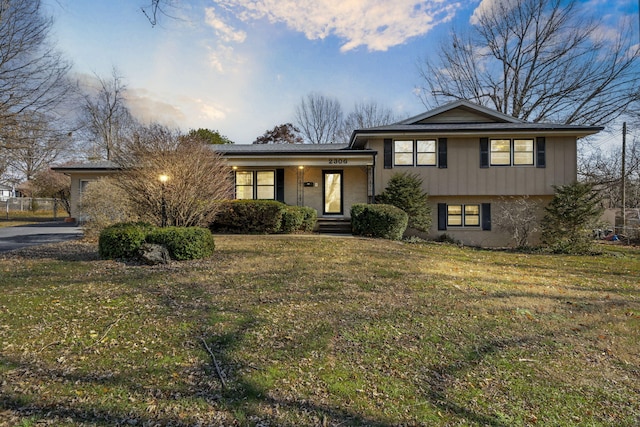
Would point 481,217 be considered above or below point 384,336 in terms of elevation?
above

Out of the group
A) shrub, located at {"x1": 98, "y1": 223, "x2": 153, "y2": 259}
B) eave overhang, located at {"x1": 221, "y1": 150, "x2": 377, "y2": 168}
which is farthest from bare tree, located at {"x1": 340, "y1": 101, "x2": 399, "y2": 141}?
shrub, located at {"x1": 98, "y1": 223, "x2": 153, "y2": 259}

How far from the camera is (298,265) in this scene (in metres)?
6.64

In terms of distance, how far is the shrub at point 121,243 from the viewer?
656 cm

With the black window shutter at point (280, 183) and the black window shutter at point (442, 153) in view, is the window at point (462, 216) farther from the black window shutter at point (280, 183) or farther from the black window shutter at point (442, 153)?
the black window shutter at point (280, 183)

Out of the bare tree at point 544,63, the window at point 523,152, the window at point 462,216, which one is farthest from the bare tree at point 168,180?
the bare tree at point 544,63

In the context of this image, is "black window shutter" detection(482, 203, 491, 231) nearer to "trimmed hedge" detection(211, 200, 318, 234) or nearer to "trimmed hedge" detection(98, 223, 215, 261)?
"trimmed hedge" detection(211, 200, 318, 234)

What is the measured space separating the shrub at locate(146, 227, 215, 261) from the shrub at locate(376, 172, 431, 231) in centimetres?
794

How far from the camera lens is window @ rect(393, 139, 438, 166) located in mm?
13586

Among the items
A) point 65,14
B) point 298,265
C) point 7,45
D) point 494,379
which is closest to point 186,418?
point 494,379

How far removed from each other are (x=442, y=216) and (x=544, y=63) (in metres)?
14.1

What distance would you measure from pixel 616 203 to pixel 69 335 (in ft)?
99.9

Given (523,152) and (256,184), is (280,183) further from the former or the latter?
(523,152)

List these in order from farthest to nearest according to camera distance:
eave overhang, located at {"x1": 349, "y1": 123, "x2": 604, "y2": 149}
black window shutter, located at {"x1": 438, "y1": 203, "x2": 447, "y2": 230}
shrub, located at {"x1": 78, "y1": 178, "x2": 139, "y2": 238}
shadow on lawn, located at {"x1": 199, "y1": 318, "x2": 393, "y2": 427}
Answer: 1. black window shutter, located at {"x1": 438, "y1": 203, "x2": 447, "y2": 230}
2. eave overhang, located at {"x1": 349, "y1": 123, "x2": 604, "y2": 149}
3. shrub, located at {"x1": 78, "y1": 178, "x2": 139, "y2": 238}
4. shadow on lawn, located at {"x1": 199, "y1": 318, "x2": 393, "y2": 427}

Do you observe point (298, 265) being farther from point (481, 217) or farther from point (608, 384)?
point (481, 217)
